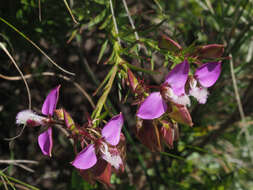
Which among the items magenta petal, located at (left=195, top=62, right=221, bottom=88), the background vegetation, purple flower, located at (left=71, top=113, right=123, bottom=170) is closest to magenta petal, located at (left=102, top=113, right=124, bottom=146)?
purple flower, located at (left=71, top=113, right=123, bottom=170)

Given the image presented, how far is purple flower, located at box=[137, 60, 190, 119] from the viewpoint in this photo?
2.33ft

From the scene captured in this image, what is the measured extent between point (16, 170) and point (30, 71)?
0.47m

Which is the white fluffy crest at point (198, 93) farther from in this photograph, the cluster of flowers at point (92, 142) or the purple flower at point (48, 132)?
the purple flower at point (48, 132)

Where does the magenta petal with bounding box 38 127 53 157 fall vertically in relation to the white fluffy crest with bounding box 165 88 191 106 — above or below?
below

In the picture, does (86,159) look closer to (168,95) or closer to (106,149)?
(106,149)

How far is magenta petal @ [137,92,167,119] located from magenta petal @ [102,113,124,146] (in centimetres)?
6

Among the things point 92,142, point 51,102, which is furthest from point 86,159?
point 51,102

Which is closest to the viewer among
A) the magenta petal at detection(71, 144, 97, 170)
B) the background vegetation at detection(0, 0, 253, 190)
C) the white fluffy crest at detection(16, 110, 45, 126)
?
the magenta petal at detection(71, 144, 97, 170)

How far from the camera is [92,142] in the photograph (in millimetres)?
700

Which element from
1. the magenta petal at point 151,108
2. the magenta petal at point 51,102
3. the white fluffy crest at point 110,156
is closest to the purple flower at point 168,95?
the magenta petal at point 151,108

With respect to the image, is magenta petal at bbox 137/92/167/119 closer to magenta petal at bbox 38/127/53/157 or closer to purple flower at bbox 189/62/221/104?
purple flower at bbox 189/62/221/104

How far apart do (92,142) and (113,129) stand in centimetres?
6

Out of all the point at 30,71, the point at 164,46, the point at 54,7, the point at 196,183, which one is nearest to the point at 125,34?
the point at 164,46

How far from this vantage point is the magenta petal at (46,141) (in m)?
0.73
